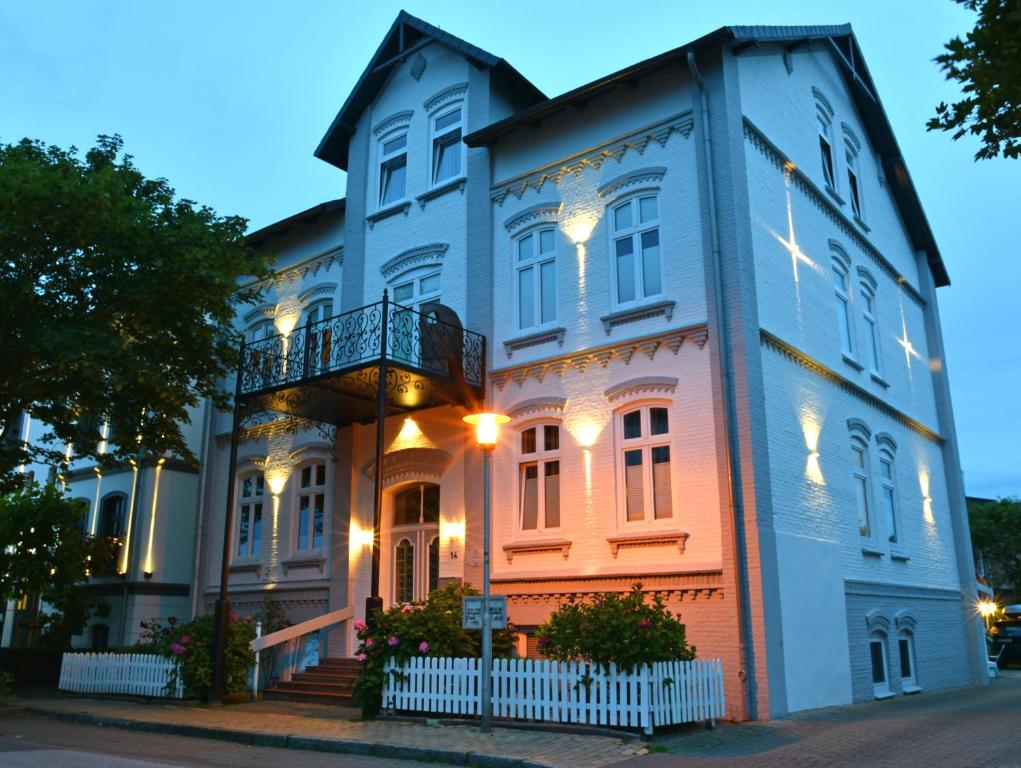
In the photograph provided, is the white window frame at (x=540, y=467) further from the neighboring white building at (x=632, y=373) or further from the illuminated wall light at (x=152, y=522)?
the illuminated wall light at (x=152, y=522)

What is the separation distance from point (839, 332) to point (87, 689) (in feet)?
50.5

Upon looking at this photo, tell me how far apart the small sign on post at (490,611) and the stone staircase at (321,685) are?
4.41m

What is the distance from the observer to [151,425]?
54.7ft

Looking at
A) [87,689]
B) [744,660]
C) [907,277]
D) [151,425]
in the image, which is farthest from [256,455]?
[907,277]

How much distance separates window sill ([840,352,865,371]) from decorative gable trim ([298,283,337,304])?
33.8ft

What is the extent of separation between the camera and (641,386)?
1440cm

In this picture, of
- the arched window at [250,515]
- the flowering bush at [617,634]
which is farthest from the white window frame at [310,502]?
the flowering bush at [617,634]

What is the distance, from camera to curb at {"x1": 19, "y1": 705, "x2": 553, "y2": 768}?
31.5 feet

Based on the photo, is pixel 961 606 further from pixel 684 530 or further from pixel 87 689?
pixel 87 689

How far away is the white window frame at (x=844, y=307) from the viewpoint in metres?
17.6

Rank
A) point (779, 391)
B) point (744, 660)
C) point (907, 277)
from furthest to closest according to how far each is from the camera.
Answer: point (907, 277) → point (779, 391) → point (744, 660)

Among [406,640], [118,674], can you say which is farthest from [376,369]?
[118,674]

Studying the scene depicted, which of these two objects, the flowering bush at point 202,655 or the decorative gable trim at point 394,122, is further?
the decorative gable trim at point 394,122

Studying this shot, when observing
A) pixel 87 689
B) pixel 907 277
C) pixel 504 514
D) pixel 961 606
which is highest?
pixel 907 277
